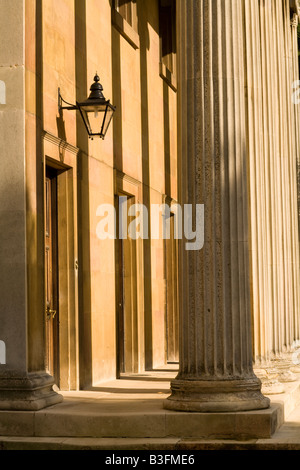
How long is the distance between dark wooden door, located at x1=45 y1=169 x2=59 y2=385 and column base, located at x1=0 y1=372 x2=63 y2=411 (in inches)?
83.9

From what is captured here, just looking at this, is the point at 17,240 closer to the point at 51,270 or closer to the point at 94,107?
the point at 51,270

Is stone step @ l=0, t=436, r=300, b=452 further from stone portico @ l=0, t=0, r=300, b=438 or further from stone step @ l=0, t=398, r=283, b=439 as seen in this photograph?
stone portico @ l=0, t=0, r=300, b=438

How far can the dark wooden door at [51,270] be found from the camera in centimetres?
1302

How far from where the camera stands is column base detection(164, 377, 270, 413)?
1032cm

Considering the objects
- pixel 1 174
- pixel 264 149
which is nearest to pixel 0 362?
pixel 1 174

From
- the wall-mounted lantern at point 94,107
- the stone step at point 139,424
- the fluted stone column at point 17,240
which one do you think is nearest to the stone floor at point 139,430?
the stone step at point 139,424

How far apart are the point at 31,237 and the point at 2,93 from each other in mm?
1768

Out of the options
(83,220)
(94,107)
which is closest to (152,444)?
(83,220)

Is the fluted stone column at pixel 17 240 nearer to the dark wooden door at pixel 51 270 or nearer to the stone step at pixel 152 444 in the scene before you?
the stone step at pixel 152 444

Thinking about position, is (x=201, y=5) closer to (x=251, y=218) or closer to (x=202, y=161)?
(x=202, y=161)

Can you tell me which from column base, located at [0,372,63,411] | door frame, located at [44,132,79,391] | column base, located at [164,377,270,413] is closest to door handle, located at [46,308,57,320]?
door frame, located at [44,132,79,391]

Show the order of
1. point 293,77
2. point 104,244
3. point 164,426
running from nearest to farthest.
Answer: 1. point 164,426
2. point 104,244
3. point 293,77

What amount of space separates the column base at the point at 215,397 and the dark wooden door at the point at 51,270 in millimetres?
2958

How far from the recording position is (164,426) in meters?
10.2
